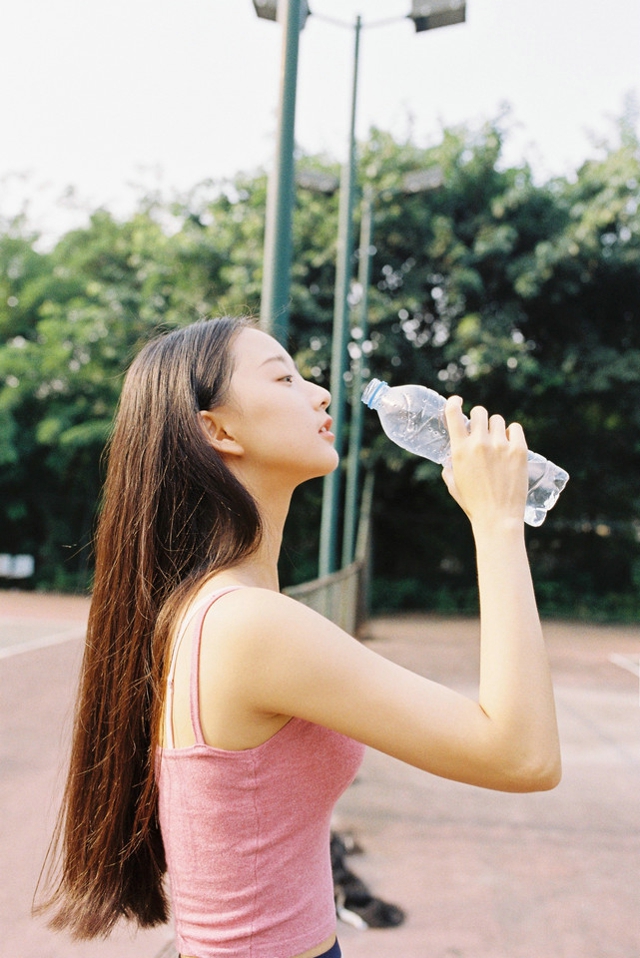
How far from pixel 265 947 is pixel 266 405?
0.81 meters

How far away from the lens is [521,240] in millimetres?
18344

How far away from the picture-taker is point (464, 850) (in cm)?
498

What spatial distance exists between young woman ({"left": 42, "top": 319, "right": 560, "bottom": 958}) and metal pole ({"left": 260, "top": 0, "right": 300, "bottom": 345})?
232 cm

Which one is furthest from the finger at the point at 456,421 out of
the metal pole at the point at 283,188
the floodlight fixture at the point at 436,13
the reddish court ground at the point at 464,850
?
the floodlight fixture at the point at 436,13

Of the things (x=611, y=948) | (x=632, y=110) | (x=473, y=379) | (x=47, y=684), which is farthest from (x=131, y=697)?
(x=632, y=110)

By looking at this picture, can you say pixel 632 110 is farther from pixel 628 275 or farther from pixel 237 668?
pixel 237 668

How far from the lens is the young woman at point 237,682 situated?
1162 millimetres

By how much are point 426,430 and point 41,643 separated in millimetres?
11327

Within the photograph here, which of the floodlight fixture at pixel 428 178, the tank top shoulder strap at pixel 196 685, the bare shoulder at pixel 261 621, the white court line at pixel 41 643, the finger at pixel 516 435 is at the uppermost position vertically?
the floodlight fixture at pixel 428 178

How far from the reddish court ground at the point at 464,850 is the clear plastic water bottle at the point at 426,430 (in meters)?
1.15

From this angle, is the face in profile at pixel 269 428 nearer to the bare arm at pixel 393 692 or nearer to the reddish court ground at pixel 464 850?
the bare arm at pixel 393 692

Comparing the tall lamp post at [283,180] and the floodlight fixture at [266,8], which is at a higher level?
the floodlight fixture at [266,8]

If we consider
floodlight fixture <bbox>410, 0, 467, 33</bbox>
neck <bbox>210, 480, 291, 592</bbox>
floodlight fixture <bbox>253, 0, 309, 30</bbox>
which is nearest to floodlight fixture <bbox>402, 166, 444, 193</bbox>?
floodlight fixture <bbox>410, 0, 467, 33</bbox>

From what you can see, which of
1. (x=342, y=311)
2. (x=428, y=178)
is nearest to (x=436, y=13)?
(x=342, y=311)
